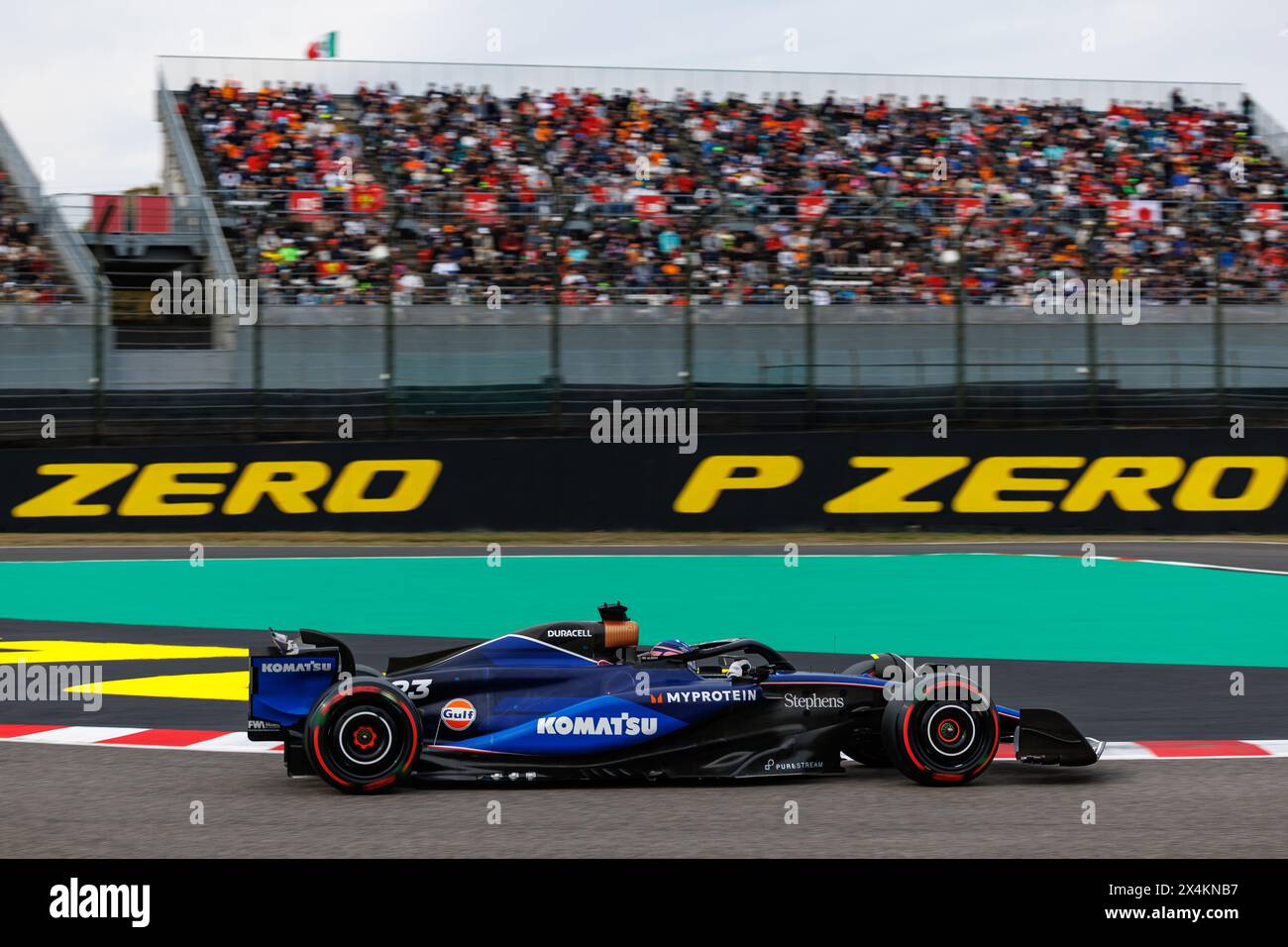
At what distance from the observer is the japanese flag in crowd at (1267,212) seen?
81.8 ft

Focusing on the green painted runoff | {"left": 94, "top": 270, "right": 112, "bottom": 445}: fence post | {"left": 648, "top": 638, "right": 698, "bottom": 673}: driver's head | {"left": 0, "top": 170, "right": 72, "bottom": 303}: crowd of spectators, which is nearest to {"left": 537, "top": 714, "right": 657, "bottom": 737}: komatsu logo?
{"left": 648, "top": 638, "right": 698, "bottom": 673}: driver's head

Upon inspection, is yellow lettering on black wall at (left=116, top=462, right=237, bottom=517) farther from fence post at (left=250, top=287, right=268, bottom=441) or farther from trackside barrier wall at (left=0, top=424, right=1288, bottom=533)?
fence post at (left=250, top=287, right=268, bottom=441)

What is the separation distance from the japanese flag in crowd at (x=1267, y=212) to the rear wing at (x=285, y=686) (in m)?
21.8

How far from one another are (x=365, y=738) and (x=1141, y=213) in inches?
835

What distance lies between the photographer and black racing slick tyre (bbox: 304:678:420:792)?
6152mm

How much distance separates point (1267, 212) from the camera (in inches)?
1018

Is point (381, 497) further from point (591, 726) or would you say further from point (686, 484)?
point (591, 726)

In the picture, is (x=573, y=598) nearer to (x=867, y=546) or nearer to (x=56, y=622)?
(x=56, y=622)

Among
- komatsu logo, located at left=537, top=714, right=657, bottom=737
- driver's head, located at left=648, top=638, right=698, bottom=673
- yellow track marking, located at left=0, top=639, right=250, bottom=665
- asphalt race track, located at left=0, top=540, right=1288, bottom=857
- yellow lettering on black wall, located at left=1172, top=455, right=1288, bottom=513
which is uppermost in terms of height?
yellow lettering on black wall, located at left=1172, top=455, right=1288, bottom=513

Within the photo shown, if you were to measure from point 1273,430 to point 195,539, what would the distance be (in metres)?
14.1

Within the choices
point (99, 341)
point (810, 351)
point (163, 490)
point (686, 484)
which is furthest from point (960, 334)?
point (99, 341)

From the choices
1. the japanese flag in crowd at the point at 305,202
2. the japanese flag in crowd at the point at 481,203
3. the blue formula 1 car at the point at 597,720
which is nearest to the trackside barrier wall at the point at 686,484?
the japanese flag in crowd at the point at 481,203

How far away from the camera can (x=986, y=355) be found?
21.1m
